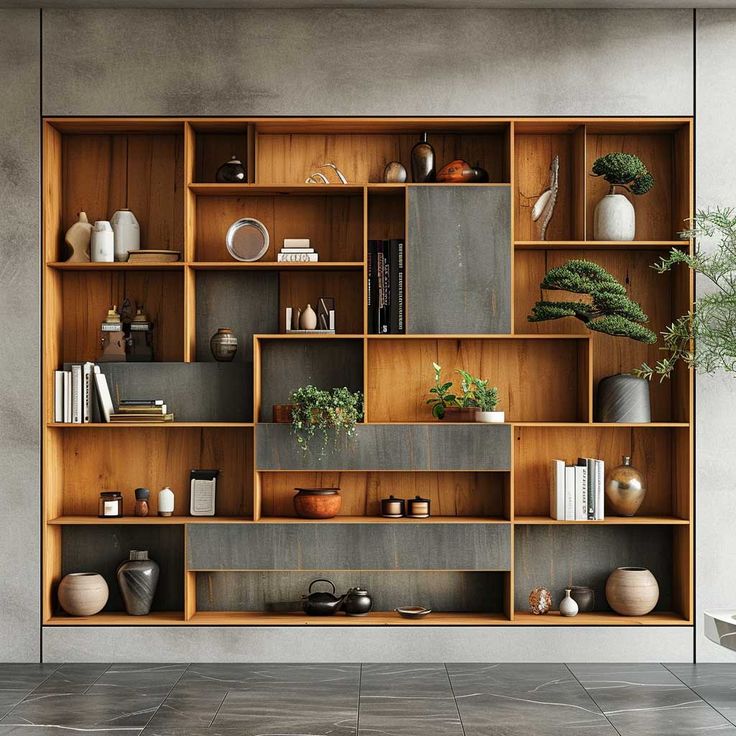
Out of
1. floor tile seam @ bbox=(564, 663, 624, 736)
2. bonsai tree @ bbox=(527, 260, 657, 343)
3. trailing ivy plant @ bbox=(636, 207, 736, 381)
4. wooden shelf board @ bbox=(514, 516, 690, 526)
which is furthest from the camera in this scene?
wooden shelf board @ bbox=(514, 516, 690, 526)

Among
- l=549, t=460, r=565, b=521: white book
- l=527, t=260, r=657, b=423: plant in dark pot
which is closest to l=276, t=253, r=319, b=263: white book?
l=527, t=260, r=657, b=423: plant in dark pot

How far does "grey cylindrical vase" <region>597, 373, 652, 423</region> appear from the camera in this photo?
4.37 m

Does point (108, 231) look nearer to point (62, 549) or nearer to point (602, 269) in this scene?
point (62, 549)

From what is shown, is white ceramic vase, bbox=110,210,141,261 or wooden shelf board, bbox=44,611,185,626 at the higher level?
white ceramic vase, bbox=110,210,141,261

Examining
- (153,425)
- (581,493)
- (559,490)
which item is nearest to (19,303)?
(153,425)

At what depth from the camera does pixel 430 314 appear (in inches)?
173

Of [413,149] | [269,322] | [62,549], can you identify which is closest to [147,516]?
[62,549]

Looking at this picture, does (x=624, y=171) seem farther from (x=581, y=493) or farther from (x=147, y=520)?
(x=147, y=520)

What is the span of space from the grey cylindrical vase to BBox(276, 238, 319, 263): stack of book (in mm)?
1568

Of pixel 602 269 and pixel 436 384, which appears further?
pixel 436 384

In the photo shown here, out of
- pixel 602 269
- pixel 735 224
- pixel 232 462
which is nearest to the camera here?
pixel 735 224

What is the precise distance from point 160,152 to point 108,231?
20.6 inches

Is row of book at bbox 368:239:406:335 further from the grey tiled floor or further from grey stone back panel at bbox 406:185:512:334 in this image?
the grey tiled floor

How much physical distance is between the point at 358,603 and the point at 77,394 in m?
1.68
